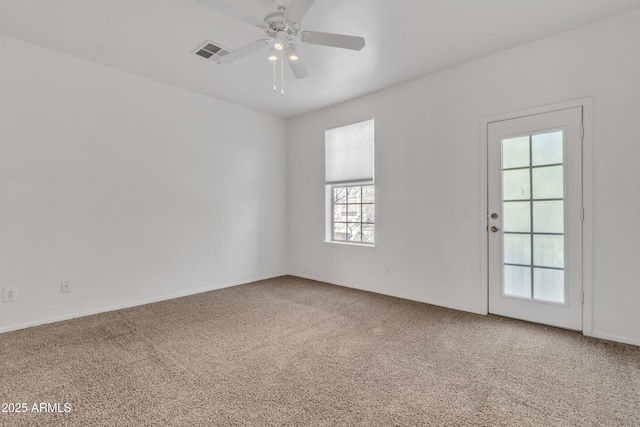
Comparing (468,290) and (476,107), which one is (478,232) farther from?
(476,107)

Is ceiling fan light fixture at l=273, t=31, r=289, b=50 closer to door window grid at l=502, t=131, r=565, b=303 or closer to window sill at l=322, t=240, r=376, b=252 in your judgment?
door window grid at l=502, t=131, r=565, b=303

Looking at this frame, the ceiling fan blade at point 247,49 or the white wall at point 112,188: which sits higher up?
the ceiling fan blade at point 247,49

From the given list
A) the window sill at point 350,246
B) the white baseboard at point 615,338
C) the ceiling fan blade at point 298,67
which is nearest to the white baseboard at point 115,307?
the window sill at point 350,246

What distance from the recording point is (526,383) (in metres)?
1.96

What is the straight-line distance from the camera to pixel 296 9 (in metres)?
1.89

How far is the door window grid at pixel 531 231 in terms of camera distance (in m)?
2.86

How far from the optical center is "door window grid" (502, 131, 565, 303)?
2.86m

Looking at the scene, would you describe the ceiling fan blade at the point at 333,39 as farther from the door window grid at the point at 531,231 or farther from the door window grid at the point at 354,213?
the door window grid at the point at 354,213

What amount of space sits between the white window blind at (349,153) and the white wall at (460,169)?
0.13 metres

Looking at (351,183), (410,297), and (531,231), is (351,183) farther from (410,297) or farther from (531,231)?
(531,231)

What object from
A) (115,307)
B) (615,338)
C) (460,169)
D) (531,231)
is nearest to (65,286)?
(115,307)

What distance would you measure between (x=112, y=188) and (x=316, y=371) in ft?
9.85

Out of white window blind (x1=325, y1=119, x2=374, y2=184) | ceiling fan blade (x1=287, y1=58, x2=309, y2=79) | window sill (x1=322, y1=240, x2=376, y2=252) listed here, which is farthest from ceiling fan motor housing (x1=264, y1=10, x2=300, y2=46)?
window sill (x1=322, y1=240, x2=376, y2=252)

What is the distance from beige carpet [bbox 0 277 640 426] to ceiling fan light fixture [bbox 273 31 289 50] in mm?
2309
